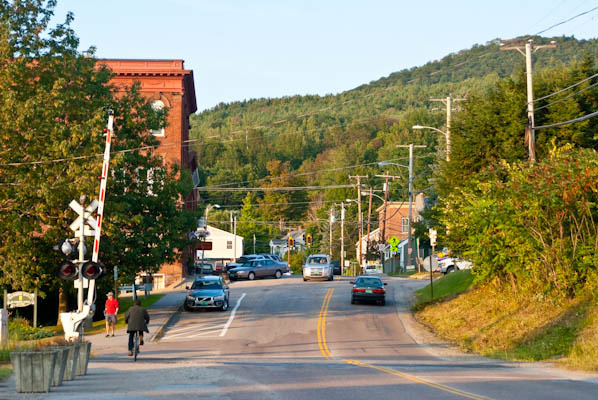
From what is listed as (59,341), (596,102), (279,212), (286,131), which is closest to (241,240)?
(279,212)

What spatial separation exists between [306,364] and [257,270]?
127 feet

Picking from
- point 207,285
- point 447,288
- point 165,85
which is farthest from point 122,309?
point 165,85

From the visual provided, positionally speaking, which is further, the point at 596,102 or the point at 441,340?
the point at 596,102

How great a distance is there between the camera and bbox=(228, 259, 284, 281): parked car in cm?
5803

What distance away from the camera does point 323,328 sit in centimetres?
3116

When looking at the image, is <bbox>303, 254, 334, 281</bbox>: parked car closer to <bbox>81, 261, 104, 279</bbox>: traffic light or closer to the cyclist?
the cyclist

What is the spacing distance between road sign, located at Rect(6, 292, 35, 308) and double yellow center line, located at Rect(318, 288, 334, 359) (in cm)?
1149

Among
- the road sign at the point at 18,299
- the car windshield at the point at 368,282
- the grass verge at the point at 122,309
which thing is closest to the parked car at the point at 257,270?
the grass verge at the point at 122,309

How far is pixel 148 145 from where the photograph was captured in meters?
36.0

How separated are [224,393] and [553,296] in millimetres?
16669

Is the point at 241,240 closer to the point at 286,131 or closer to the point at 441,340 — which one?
the point at 286,131

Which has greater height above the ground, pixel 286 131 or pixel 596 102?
pixel 286 131

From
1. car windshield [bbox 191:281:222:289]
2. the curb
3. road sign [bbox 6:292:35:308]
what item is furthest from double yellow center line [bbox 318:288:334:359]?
road sign [bbox 6:292:35:308]

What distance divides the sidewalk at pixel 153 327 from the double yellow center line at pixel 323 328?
6478 millimetres
